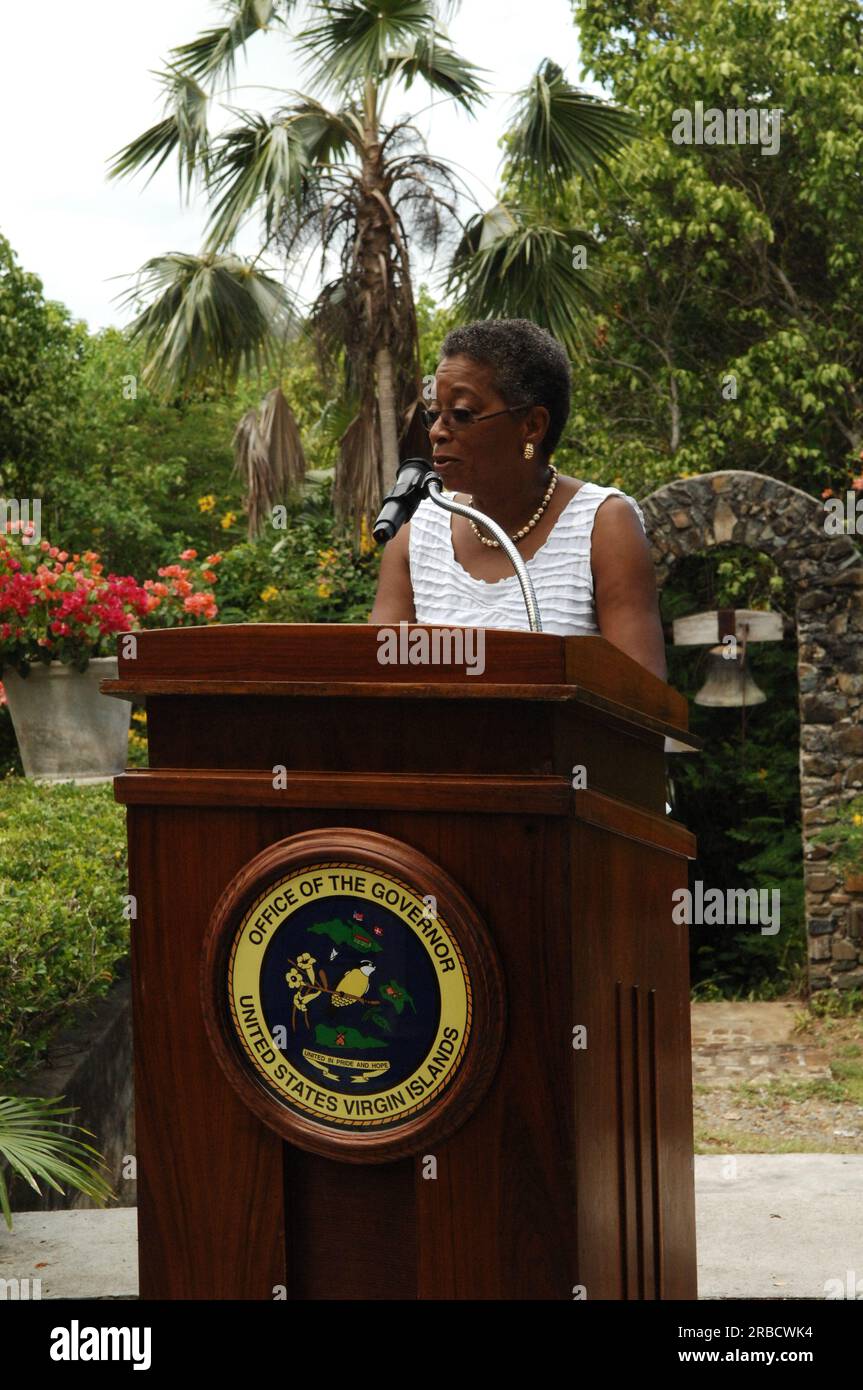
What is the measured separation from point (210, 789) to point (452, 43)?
9806mm

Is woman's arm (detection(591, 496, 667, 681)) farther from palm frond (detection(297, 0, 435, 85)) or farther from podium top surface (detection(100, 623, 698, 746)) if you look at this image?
palm frond (detection(297, 0, 435, 85))

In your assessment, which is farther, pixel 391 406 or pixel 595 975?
pixel 391 406

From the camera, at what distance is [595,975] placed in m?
→ 1.42

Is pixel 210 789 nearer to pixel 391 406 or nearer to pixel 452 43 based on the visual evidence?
pixel 391 406

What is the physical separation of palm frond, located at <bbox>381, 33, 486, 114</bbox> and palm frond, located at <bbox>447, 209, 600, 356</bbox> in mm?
853

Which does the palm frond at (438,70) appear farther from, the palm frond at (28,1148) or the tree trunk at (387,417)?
the palm frond at (28,1148)

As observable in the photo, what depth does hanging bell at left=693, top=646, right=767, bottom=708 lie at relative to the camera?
10578 mm

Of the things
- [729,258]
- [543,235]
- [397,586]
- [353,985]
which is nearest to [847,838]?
[543,235]

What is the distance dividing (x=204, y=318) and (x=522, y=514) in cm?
861

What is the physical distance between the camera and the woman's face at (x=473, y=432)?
186 cm

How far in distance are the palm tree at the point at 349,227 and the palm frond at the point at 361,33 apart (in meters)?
0.02

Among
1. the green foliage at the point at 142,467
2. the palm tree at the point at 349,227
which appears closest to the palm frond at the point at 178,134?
the palm tree at the point at 349,227

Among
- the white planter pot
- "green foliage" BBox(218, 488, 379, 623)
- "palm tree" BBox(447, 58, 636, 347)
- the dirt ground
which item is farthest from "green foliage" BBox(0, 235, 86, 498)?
the dirt ground
